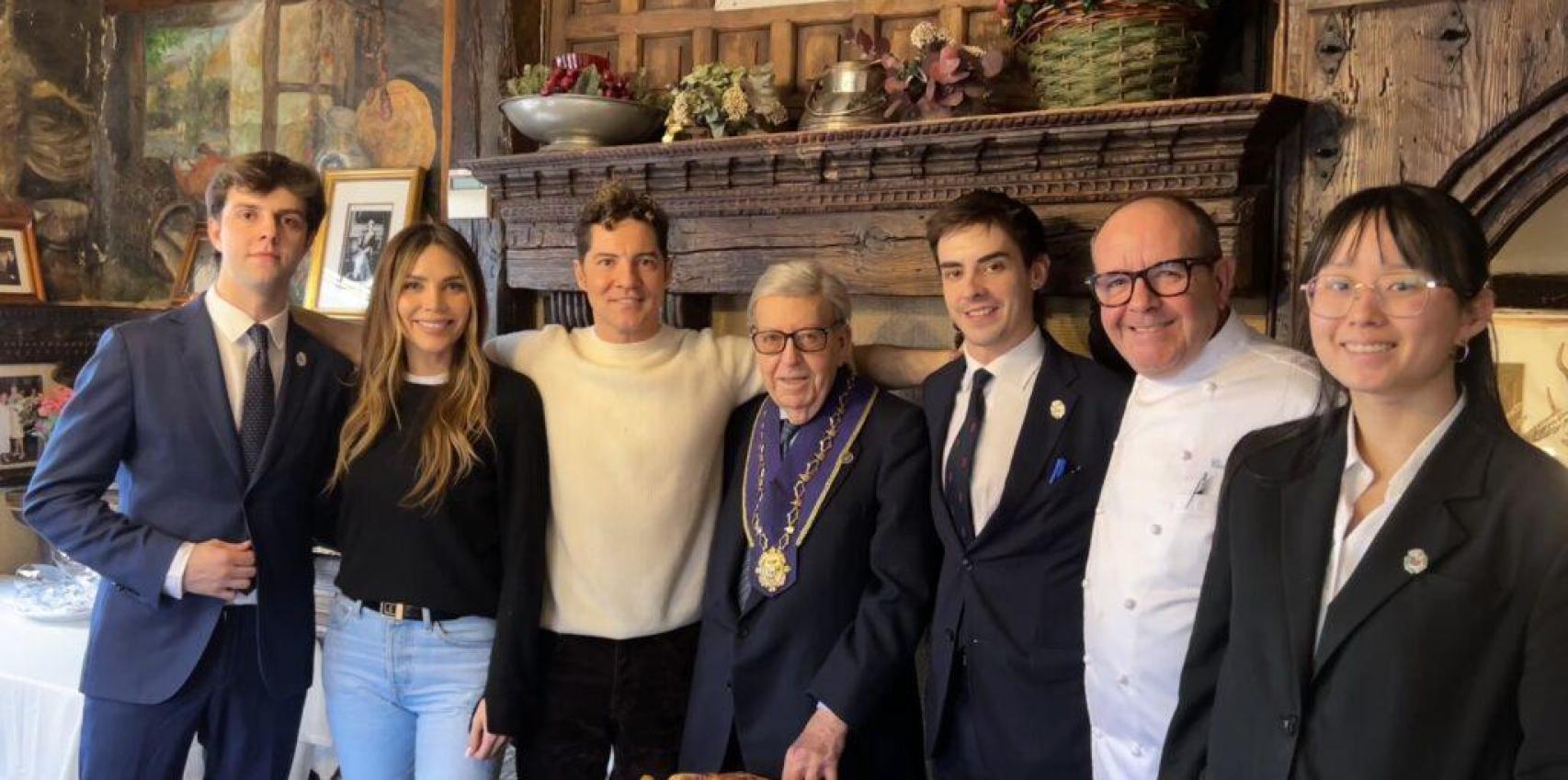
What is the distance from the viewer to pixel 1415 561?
1.27 meters

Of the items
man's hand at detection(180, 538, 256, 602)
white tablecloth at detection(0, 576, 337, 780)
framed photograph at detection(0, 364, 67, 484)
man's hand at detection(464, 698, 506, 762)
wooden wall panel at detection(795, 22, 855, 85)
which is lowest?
white tablecloth at detection(0, 576, 337, 780)

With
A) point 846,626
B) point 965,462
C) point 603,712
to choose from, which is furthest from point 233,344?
point 965,462

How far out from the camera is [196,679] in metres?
2.17

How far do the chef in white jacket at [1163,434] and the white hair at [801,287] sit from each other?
522 mm

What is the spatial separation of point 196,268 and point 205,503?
8.17ft

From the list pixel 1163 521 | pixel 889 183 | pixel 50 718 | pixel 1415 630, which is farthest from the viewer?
pixel 50 718

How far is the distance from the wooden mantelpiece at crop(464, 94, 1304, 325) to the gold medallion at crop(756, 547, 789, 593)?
3.09 feet

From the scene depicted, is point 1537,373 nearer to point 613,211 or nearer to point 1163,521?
point 1163,521

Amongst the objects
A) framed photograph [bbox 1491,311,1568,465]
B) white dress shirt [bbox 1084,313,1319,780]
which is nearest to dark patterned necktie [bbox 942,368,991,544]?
white dress shirt [bbox 1084,313,1319,780]

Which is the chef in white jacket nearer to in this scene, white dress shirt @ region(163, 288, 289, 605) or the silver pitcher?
the silver pitcher

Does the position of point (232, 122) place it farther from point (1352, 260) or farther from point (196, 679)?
point (1352, 260)

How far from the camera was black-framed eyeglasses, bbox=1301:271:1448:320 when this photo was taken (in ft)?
4.29

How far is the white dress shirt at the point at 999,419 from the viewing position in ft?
6.69

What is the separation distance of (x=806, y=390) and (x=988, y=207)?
468 mm
